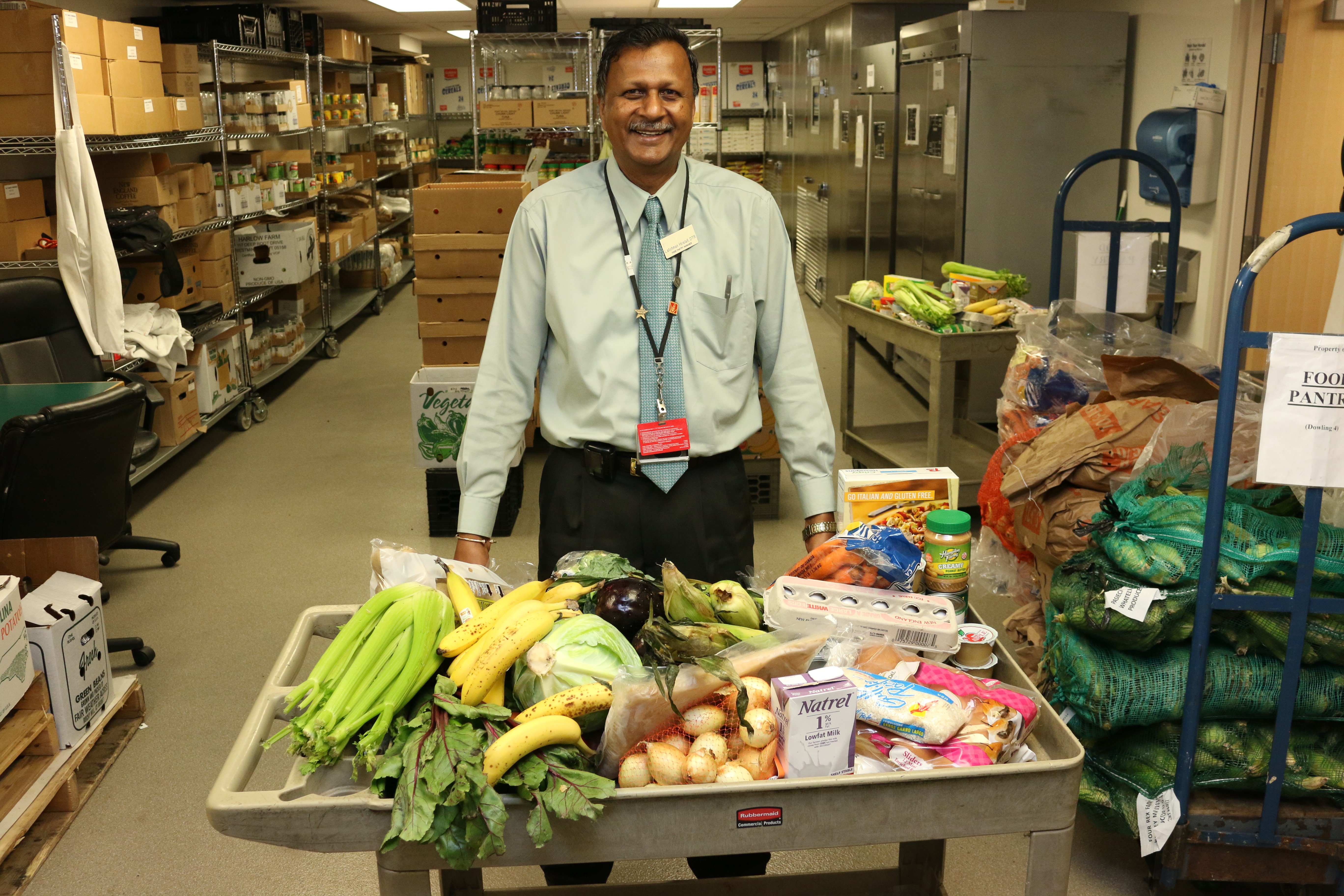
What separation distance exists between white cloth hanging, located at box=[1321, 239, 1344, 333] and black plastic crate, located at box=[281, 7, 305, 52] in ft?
24.2

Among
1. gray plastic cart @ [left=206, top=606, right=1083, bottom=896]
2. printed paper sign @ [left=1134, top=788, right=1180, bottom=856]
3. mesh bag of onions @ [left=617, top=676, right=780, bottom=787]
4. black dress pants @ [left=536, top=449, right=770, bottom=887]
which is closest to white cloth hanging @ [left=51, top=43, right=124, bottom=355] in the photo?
black dress pants @ [left=536, top=449, right=770, bottom=887]

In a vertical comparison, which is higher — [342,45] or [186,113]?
[342,45]

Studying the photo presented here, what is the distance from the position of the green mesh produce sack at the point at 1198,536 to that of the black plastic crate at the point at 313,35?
26.3ft

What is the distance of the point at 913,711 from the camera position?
133cm

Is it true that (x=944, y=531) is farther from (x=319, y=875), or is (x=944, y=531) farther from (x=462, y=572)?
(x=319, y=875)

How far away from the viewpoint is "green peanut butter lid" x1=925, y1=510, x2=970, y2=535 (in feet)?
5.24

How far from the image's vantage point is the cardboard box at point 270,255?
6.96m

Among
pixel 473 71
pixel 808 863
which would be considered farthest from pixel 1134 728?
pixel 473 71

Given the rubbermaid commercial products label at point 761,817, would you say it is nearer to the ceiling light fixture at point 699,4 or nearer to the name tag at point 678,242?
the name tag at point 678,242

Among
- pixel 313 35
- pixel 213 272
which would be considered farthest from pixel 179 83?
pixel 313 35

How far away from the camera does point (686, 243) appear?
6.52ft

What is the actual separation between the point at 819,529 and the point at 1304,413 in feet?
2.64

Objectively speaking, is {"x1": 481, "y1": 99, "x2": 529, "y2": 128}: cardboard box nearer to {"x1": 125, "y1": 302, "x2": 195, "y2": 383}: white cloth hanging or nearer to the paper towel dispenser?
{"x1": 125, "y1": 302, "x2": 195, "y2": 383}: white cloth hanging

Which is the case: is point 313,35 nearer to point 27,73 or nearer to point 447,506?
point 27,73
